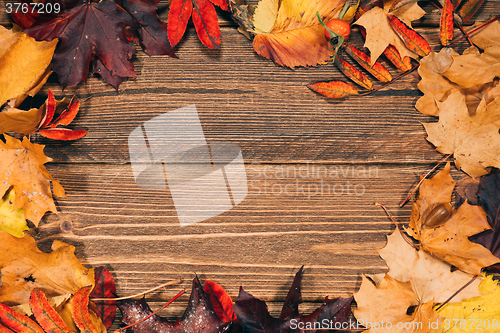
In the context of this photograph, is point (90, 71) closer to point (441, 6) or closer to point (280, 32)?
point (280, 32)

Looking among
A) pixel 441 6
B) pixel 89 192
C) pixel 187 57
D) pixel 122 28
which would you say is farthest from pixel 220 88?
pixel 441 6

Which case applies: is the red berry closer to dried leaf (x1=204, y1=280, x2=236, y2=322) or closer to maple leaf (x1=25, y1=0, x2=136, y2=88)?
maple leaf (x1=25, y1=0, x2=136, y2=88)

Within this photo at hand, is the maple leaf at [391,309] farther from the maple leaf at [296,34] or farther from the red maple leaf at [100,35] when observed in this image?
the red maple leaf at [100,35]

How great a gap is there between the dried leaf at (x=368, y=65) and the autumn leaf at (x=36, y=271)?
859mm

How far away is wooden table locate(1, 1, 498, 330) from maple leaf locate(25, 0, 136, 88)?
0.17 feet

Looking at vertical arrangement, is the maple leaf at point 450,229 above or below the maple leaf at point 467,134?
below

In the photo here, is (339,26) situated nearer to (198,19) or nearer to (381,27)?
(381,27)

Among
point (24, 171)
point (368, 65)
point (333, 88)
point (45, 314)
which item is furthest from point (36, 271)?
point (368, 65)

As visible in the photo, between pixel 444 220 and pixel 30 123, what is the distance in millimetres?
1037

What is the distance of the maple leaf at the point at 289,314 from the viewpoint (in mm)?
632

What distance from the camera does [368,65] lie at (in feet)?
2.33

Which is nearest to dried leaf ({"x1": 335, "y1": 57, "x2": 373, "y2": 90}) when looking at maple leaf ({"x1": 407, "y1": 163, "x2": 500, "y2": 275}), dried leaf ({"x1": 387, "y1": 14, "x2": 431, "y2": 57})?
dried leaf ({"x1": 387, "y1": 14, "x2": 431, "y2": 57})
